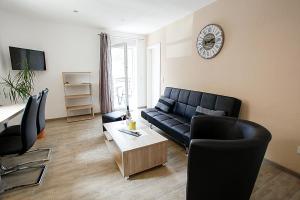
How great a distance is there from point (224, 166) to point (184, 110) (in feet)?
6.96

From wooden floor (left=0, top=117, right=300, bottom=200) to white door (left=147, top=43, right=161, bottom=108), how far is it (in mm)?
2698

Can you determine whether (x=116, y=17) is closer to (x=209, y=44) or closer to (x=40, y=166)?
(x=209, y=44)

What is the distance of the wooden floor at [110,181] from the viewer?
168 centimetres

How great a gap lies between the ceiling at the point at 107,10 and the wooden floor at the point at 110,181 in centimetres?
255

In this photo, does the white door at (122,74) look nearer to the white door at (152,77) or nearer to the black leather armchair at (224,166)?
the white door at (152,77)

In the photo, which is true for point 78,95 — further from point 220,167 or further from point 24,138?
point 220,167

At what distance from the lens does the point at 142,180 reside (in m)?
1.92

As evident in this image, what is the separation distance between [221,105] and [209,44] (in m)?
1.16

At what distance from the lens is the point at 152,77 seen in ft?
17.2

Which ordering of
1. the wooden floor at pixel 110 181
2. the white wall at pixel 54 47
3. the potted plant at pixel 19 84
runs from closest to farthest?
the wooden floor at pixel 110 181 → the potted plant at pixel 19 84 → the white wall at pixel 54 47

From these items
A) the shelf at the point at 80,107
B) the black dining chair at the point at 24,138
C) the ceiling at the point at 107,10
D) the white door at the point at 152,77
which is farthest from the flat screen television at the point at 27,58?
the white door at the point at 152,77

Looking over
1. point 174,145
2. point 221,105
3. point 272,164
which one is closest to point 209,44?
point 221,105

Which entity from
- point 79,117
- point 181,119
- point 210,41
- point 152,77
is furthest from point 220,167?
point 152,77

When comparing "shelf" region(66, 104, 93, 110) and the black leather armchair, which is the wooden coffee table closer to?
the black leather armchair
